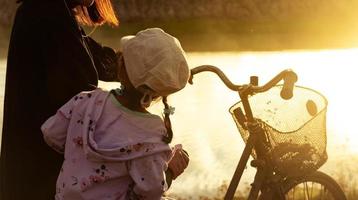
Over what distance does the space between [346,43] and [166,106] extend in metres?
14.3

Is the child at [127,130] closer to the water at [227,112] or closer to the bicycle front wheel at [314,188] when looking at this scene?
the bicycle front wheel at [314,188]

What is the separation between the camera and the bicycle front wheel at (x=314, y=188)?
3801mm

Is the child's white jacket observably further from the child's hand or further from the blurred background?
the blurred background

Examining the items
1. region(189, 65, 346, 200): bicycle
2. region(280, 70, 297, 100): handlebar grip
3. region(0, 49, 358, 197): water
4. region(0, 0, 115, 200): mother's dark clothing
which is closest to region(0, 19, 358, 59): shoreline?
region(0, 49, 358, 197): water

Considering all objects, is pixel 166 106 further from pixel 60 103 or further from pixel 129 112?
pixel 60 103

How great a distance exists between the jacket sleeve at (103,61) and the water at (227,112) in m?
3.31

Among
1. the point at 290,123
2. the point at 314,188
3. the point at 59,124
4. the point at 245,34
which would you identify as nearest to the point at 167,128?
the point at 59,124

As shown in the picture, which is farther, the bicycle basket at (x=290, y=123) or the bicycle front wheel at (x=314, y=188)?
the bicycle front wheel at (x=314, y=188)

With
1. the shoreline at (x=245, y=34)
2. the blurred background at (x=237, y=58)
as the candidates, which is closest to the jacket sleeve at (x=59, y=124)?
the blurred background at (x=237, y=58)

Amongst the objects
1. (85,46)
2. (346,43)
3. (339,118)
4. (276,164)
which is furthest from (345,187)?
(346,43)

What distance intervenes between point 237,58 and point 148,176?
1121 centimetres

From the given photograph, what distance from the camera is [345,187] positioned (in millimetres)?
6434

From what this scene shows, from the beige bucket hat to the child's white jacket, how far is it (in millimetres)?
126

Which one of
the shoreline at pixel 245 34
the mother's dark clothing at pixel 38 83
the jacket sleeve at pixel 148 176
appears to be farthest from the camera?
the shoreline at pixel 245 34
